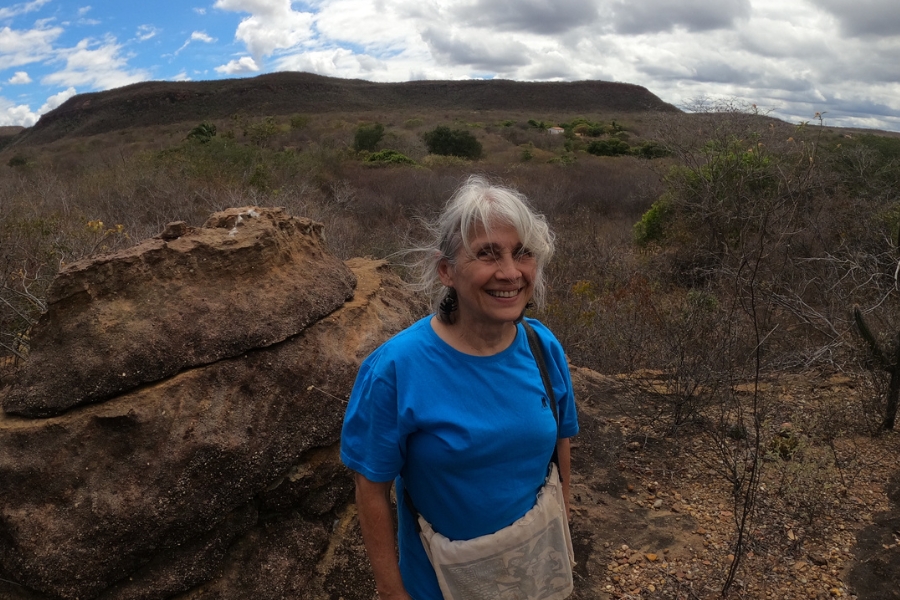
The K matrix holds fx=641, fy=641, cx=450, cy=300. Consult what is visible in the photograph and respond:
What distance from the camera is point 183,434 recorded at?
2.79 meters

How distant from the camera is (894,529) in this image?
10.8 feet

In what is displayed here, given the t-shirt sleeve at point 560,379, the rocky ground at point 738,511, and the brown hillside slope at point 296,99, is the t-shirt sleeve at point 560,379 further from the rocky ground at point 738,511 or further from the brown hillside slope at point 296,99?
the brown hillside slope at point 296,99

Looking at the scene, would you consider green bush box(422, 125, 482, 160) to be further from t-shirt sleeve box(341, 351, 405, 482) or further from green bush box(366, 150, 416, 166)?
t-shirt sleeve box(341, 351, 405, 482)

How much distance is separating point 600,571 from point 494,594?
5.78 feet

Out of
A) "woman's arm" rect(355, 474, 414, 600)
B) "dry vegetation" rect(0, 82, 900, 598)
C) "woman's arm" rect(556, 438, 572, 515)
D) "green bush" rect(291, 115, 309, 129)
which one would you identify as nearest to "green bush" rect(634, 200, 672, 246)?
"dry vegetation" rect(0, 82, 900, 598)

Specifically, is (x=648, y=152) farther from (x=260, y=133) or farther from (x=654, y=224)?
(x=260, y=133)

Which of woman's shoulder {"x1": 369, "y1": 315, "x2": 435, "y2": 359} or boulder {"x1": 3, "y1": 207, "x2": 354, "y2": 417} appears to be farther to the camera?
boulder {"x1": 3, "y1": 207, "x2": 354, "y2": 417}

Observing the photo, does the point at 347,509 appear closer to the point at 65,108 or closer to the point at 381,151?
the point at 381,151

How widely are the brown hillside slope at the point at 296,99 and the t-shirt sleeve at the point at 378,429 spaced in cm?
4160

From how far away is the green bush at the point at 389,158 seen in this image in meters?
20.0

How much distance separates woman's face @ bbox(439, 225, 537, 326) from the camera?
157 cm

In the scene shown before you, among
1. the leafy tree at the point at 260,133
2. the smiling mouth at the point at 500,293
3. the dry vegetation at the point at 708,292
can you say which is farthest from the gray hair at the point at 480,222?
the leafy tree at the point at 260,133

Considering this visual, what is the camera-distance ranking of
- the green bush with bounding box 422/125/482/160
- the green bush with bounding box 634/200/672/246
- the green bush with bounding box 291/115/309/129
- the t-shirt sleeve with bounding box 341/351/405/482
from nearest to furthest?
the t-shirt sleeve with bounding box 341/351/405/482 → the green bush with bounding box 634/200/672/246 → the green bush with bounding box 422/125/482/160 → the green bush with bounding box 291/115/309/129

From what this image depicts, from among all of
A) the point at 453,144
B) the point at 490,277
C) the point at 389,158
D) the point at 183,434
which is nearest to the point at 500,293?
the point at 490,277
